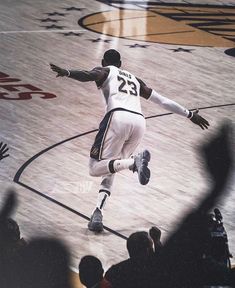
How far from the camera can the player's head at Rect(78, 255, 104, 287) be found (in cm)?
429

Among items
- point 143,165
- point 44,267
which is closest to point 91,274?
point 44,267

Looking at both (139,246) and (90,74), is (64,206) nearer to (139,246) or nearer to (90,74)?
(90,74)

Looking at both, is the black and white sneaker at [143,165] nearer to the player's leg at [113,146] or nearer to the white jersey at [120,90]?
the player's leg at [113,146]

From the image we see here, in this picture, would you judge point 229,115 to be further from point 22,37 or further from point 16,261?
point 16,261

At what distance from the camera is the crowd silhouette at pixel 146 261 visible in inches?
170

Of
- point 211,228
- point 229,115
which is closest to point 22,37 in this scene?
point 229,115

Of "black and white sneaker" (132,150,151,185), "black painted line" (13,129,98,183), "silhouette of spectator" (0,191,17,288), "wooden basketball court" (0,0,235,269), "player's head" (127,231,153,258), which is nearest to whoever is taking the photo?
"player's head" (127,231,153,258)

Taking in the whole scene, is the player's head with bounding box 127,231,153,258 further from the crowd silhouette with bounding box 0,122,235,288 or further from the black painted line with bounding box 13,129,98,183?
the black painted line with bounding box 13,129,98,183

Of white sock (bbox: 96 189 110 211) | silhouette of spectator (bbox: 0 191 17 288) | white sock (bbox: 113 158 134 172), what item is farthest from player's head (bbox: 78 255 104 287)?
white sock (bbox: 96 189 110 211)

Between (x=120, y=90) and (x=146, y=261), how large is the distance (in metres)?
2.99

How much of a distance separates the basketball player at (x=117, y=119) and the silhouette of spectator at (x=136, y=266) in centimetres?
247

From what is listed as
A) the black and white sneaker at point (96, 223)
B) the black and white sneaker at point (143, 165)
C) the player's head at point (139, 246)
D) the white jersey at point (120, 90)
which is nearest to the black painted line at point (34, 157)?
the black and white sneaker at point (96, 223)

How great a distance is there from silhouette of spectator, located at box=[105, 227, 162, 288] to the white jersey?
2692 mm

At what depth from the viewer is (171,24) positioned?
12.9 metres
